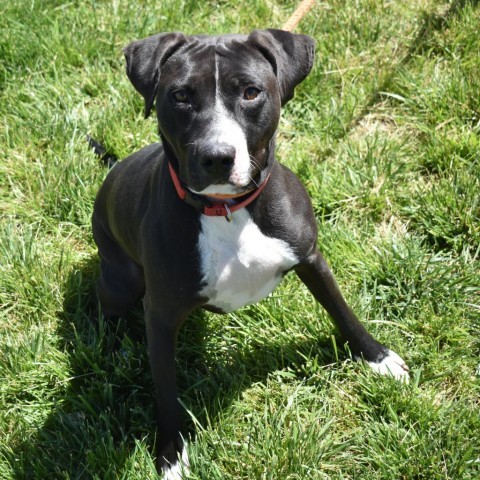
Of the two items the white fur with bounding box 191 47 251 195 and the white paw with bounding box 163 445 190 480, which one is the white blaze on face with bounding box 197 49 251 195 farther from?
the white paw with bounding box 163 445 190 480

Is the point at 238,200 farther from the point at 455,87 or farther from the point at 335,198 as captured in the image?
the point at 455,87

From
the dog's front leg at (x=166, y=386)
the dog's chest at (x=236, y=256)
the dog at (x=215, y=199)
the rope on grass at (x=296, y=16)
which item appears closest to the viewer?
the dog at (x=215, y=199)

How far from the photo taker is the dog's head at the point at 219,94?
9.21 feet

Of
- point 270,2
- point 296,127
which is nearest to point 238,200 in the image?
point 296,127

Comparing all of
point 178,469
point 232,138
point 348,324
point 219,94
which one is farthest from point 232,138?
point 178,469

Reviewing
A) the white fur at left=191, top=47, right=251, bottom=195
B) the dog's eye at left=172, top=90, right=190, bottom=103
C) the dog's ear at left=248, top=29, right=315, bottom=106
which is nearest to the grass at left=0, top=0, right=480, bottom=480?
the white fur at left=191, top=47, right=251, bottom=195

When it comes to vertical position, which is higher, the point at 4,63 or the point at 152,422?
the point at 4,63

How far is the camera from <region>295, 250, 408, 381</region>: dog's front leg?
3.49 meters

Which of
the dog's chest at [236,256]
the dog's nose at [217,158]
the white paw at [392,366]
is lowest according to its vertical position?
the white paw at [392,366]

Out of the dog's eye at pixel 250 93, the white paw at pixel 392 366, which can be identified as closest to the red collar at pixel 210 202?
the dog's eye at pixel 250 93

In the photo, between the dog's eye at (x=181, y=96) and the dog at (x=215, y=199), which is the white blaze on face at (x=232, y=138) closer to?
the dog at (x=215, y=199)

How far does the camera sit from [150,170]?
3584 mm

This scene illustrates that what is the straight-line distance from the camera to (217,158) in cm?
274

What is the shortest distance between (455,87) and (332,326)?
1835 mm
